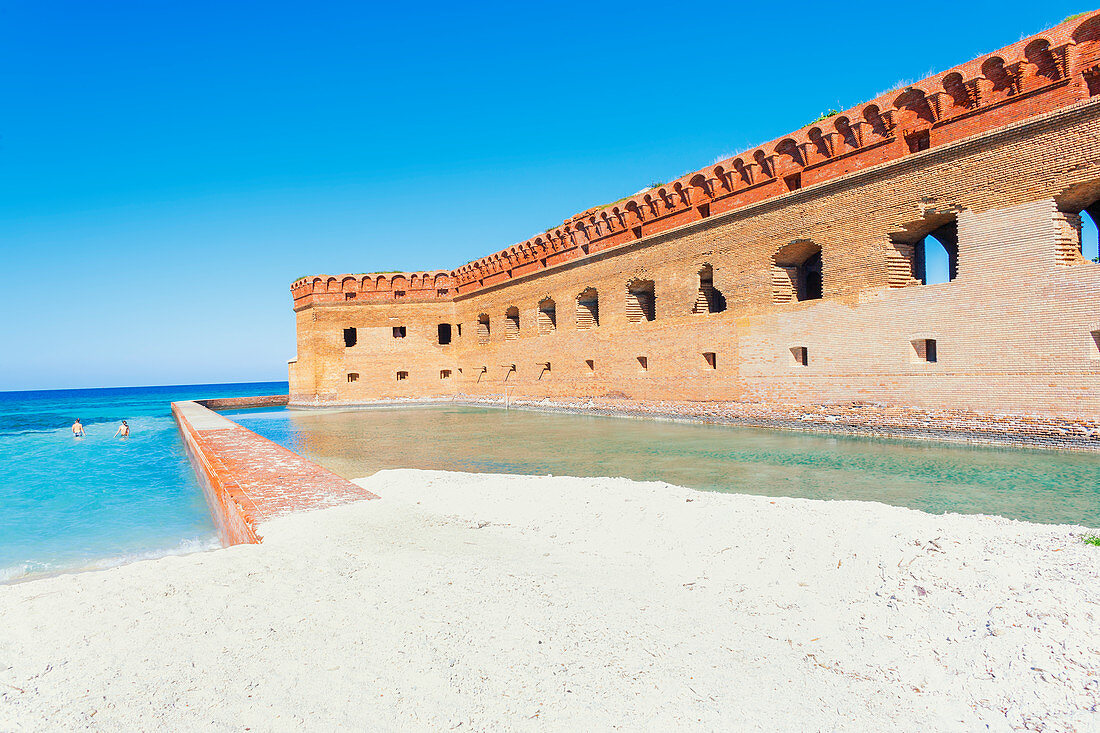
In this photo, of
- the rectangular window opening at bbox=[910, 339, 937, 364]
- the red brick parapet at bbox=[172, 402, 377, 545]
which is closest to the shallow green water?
the rectangular window opening at bbox=[910, 339, 937, 364]

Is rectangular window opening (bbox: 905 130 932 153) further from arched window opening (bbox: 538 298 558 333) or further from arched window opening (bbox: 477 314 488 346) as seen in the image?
arched window opening (bbox: 477 314 488 346)

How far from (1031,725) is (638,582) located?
64.5 inches

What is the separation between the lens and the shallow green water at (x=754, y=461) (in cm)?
627

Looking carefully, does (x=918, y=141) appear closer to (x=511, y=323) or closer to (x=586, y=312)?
(x=586, y=312)

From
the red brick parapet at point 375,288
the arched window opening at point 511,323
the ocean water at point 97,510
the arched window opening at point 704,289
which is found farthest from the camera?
the red brick parapet at point 375,288

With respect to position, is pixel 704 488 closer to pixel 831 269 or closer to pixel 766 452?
pixel 766 452

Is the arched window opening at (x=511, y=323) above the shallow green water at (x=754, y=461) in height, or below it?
above

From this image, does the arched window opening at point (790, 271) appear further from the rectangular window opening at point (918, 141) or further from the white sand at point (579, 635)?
the white sand at point (579, 635)

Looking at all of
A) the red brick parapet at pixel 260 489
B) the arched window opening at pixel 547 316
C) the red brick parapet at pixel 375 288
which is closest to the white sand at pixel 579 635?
the red brick parapet at pixel 260 489

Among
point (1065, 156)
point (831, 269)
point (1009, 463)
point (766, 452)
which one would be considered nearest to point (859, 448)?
point (766, 452)

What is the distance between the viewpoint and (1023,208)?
9078 millimetres

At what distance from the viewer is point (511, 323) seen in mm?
23188

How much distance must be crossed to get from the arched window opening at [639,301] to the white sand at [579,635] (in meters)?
13.6

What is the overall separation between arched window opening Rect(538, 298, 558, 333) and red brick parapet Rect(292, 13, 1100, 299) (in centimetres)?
203
